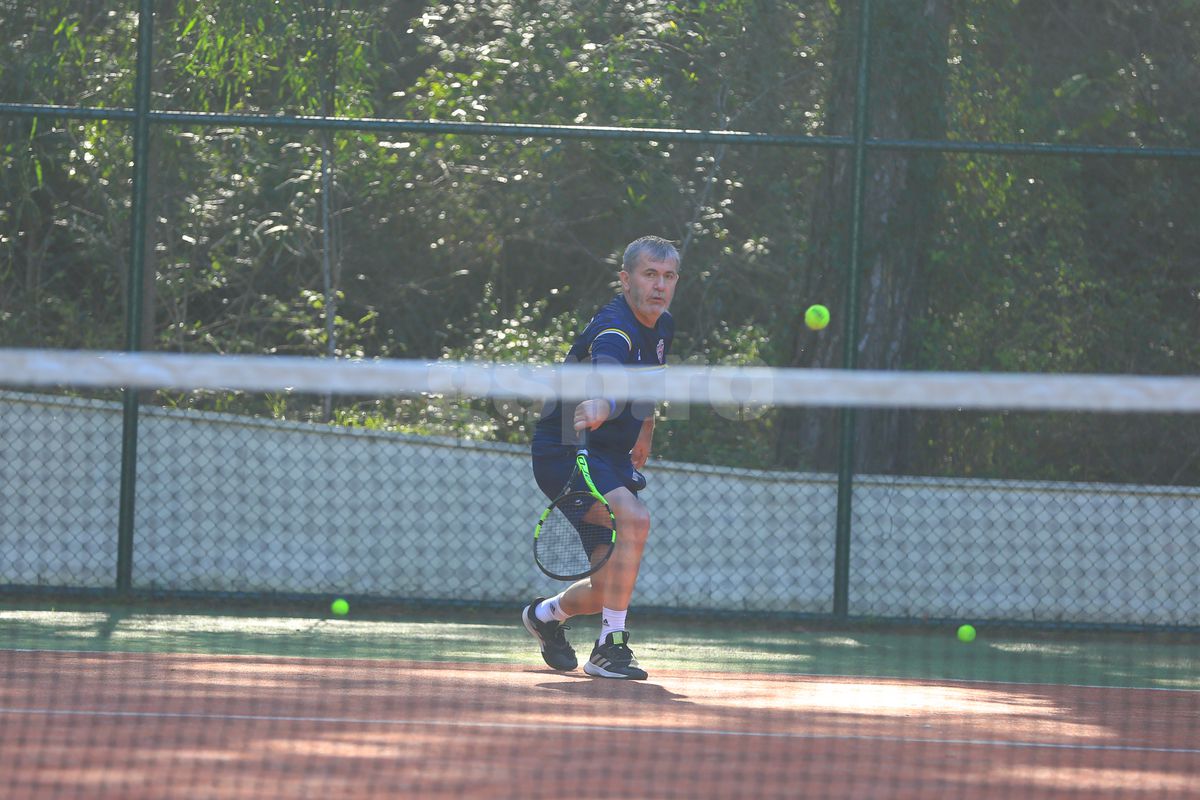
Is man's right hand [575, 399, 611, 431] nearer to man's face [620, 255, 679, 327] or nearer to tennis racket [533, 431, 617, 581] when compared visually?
tennis racket [533, 431, 617, 581]

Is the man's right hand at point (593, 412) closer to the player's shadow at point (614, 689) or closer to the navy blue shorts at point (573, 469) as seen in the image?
the navy blue shorts at point (573, 469)

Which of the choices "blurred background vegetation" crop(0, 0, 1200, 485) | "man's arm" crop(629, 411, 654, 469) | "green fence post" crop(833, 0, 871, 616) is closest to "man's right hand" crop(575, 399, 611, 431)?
"man's arm" crop(629, 411, 654, 469)

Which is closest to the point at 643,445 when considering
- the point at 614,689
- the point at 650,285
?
the point at 650,285

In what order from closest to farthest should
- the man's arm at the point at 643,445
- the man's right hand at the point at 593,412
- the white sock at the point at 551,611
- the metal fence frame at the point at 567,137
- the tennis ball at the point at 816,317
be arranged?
1. the man's right hand at the point at 593,412
2. the white sock at the point at 551,611
3. the man's arm at the point at 643,445
4. the metal fence frame at the point at 567,137
5. the tennis ball at the point at 816,317

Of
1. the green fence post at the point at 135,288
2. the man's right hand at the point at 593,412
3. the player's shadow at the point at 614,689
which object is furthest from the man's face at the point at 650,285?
the green fence post at the point at 135,288

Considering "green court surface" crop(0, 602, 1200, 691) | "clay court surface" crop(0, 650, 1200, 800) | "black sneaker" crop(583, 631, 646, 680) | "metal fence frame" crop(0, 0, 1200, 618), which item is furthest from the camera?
"metal fence frame" crop(0, 0, 1200, 618)

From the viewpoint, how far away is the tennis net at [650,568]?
4.87 metres

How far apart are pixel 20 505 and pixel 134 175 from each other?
1.58m

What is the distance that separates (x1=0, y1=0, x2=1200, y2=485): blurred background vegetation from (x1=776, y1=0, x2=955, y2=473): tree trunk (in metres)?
0.01

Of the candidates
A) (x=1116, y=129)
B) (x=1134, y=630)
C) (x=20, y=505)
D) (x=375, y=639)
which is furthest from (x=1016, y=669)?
(x=20, y=505)

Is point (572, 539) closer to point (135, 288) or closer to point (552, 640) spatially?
point (552, 640)

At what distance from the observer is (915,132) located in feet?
25.8

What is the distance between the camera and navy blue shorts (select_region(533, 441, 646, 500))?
5.14 meters

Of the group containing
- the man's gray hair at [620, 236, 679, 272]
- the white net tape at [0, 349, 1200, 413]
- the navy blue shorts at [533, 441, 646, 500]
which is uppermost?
the man's gray hair at [620, 236, 679, 272]
